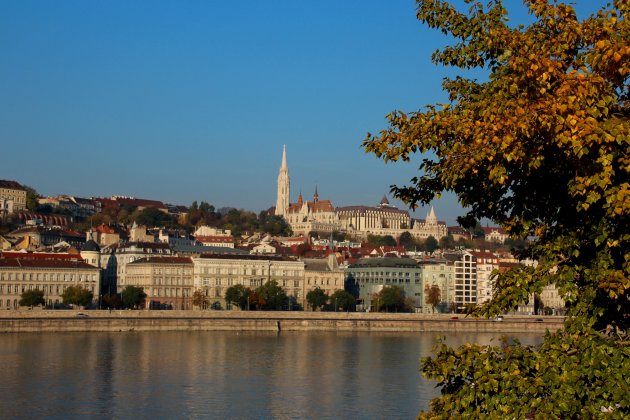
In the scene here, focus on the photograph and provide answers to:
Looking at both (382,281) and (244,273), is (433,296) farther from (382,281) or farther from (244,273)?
(244,273)

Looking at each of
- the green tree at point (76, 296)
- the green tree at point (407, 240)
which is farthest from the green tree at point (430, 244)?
the green tree at point (76, 296)

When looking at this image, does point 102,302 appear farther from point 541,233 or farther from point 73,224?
point 541,233

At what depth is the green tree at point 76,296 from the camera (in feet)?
210

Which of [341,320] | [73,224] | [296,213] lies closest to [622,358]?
[341,320]

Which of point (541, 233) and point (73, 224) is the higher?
point (73, 224)

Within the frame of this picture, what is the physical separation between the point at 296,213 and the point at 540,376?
143034 mm

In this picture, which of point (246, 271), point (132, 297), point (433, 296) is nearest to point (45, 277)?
point (132, 297)

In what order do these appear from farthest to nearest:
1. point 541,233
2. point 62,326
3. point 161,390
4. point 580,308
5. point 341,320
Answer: point 341,320, point 62,326, point 161,390, point 541,233, point 580,308

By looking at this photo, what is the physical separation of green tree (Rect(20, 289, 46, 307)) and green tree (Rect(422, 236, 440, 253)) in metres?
74.7

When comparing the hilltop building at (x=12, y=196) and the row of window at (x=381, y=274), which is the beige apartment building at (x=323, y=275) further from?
the hilltop building at (x=12, y=196)

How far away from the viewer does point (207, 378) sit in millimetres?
30359

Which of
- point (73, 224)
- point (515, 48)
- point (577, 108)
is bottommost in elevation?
point (577, 108)

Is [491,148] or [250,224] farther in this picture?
[250,224]

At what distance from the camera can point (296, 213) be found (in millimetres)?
149125
